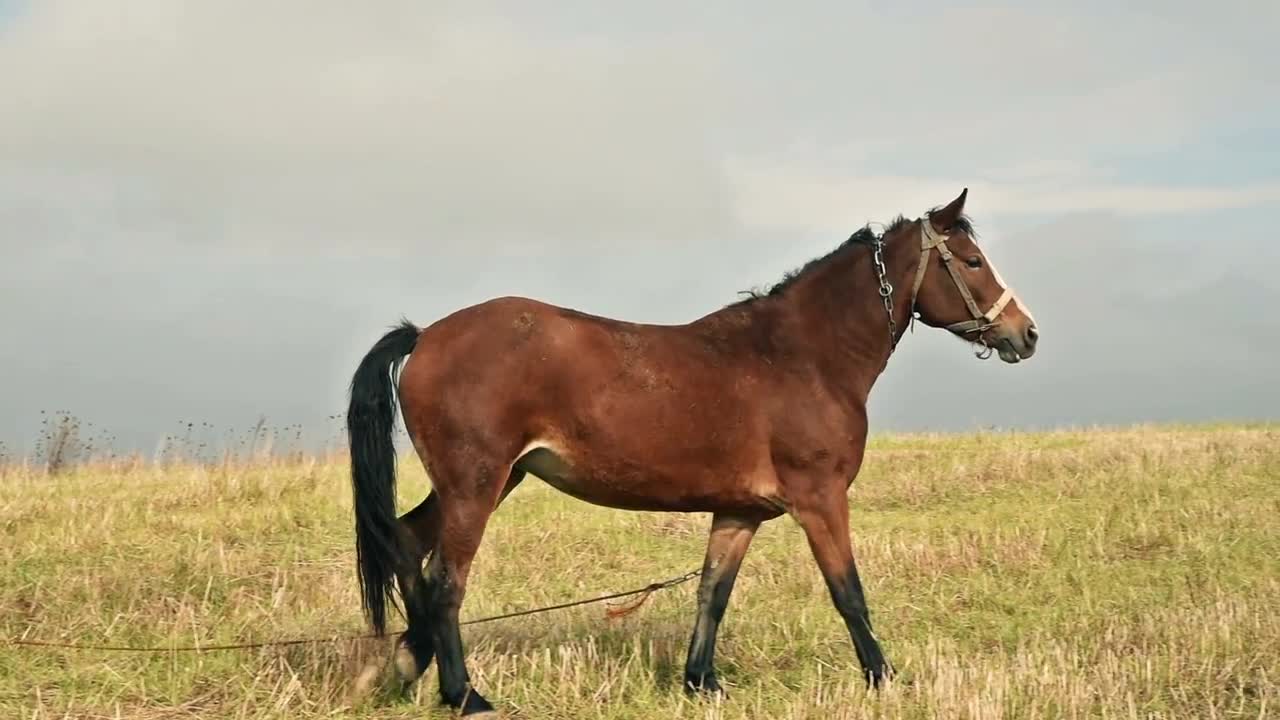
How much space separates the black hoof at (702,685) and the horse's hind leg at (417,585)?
4.93 feet

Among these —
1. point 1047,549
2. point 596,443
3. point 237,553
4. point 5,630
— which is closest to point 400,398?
point 596,443

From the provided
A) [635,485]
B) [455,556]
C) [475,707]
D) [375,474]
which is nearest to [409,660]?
[475,707]

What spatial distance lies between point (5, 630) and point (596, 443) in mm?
4921

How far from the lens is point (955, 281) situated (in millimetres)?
7203

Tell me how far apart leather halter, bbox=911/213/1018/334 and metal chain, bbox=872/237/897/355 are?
0.17m

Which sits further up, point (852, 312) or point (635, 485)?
point (852, 312)

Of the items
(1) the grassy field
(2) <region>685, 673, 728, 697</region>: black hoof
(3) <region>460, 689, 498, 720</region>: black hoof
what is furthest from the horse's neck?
(3) <region>460, 689, 498, 720</region>: black hoof

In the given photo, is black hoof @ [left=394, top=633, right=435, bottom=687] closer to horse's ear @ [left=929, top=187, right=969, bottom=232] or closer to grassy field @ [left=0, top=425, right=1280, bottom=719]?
grassy field @ [left=0, top=425, right=1280, bottom=719]

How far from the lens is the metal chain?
719 cm

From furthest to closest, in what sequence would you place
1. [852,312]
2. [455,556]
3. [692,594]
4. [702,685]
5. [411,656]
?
[692,594]
[852,312]
[702,685]
[411,656]
[455,556]

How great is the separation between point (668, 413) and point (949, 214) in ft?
7.07

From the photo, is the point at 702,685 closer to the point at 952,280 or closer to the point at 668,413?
the point at 668,413

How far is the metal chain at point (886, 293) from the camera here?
719 cm

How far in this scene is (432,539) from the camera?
690 cm
